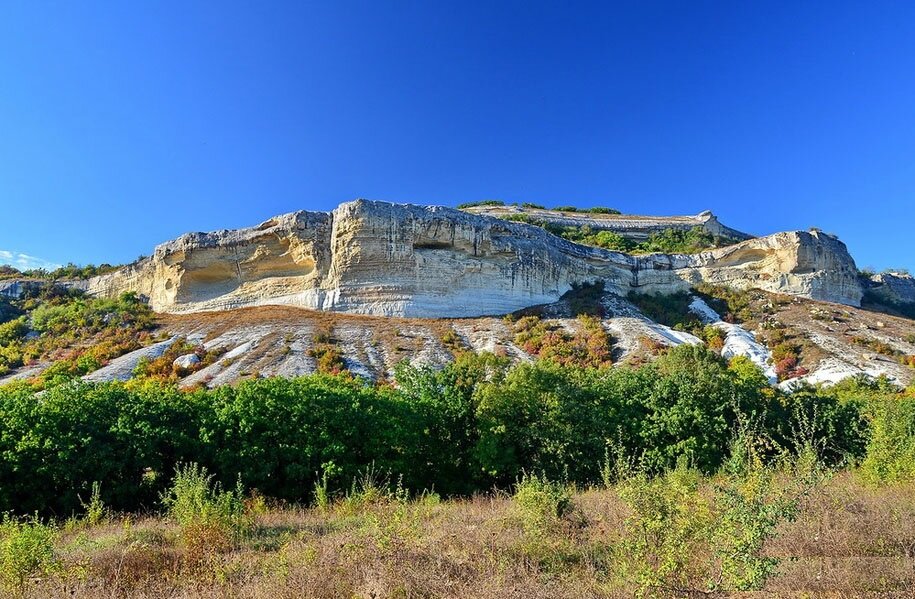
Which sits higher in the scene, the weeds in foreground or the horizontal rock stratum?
the horizontal rock stratum

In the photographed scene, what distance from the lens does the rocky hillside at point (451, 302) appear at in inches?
1005

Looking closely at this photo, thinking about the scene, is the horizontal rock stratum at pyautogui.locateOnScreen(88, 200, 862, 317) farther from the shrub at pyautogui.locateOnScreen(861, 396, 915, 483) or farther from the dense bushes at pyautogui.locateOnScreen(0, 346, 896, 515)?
the shrub at pyautogui.locateOnScreen(861, 396, 915, 483)

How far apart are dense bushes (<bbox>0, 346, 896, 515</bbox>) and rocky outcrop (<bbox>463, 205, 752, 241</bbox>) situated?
151 feet

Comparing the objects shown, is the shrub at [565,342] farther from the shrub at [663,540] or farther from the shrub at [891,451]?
the shrub at [663,540]

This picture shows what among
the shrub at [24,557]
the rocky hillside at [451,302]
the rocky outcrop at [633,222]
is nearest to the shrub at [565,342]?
the rocky hillside at [451,302]

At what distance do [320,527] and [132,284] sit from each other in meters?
39.4

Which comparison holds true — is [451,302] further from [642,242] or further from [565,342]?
[642,242]

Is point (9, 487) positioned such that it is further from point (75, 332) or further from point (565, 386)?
point (75, 332)

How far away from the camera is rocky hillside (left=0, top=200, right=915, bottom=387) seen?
2552 centimetres

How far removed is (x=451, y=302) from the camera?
34.0 metres

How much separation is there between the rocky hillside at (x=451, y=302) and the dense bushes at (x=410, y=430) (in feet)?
38.1

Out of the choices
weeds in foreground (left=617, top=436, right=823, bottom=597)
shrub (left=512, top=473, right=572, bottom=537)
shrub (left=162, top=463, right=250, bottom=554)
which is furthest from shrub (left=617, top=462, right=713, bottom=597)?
shrub (left=162, top=463, right=250, bottom=554)

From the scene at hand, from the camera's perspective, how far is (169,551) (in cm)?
563

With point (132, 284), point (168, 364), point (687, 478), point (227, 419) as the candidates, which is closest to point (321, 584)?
point (687, 478)
